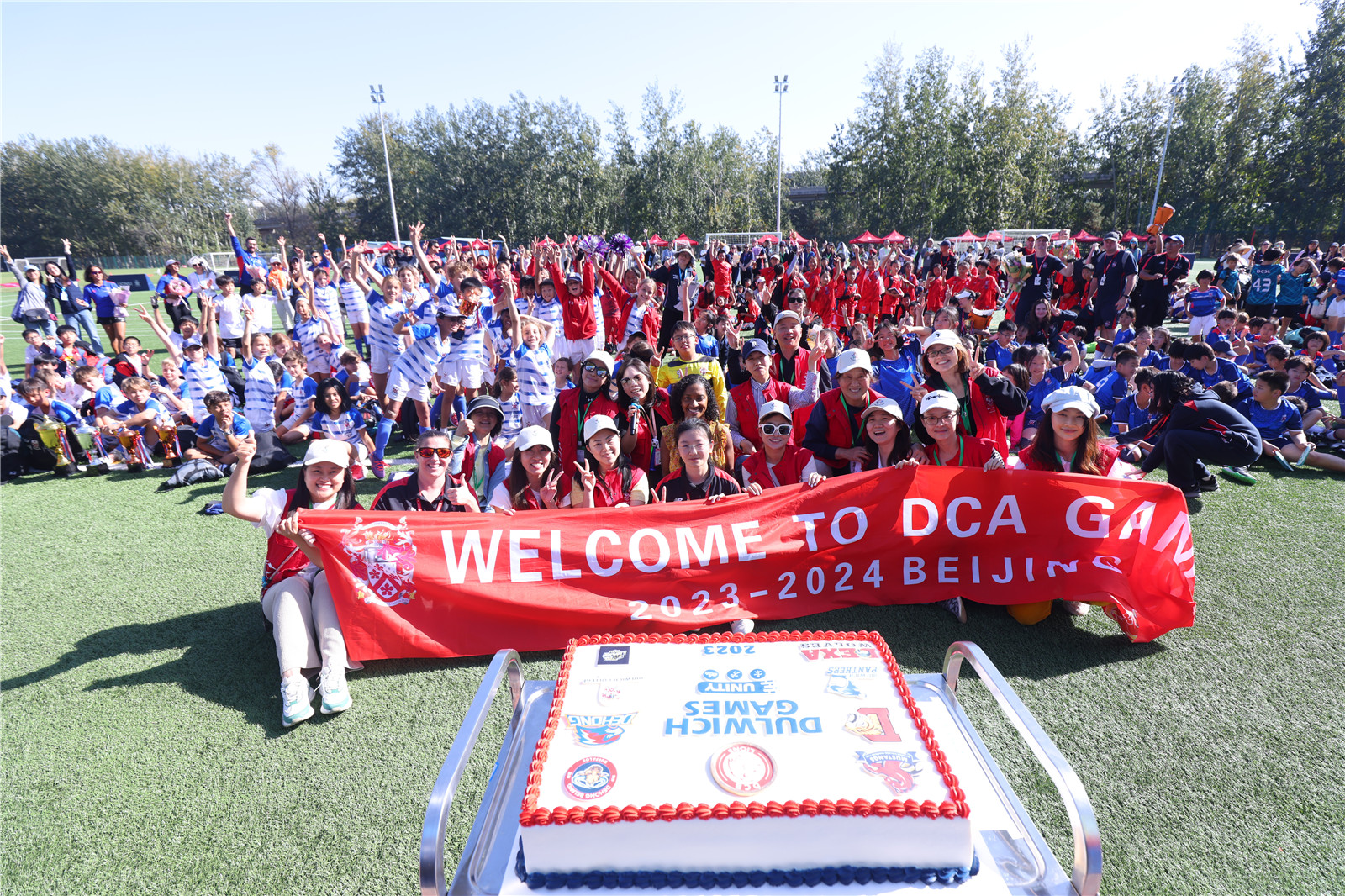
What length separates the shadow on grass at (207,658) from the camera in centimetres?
422

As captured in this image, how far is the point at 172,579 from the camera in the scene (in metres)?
5.73

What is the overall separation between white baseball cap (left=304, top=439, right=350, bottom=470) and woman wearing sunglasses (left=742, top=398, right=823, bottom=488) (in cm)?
298

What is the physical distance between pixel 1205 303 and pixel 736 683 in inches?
623

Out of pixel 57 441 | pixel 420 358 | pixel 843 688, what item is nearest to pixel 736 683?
pixel 843 688

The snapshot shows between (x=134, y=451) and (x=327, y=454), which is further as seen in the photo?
(x=134, y=451)

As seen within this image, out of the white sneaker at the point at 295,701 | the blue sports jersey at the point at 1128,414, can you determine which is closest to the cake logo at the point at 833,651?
the white sneaker at the point at 295,701

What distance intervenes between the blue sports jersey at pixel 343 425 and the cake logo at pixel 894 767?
714 centimetres

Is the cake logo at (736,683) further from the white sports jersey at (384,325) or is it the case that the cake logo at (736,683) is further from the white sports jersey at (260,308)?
the white sports jersey at (260,308)

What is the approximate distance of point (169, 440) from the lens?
29.6 feet

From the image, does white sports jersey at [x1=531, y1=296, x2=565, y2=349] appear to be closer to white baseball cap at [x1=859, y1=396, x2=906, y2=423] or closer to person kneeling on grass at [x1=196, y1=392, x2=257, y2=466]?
person kneeling on grass at [x1=196, y1=392, x2=257, y2=466]

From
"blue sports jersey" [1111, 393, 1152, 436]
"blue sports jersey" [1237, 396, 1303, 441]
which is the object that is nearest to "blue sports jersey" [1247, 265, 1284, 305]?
"blue sports jersey" [1237, 396, 1303, 441]

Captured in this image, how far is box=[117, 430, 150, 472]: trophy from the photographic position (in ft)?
28.7

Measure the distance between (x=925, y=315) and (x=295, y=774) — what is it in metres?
16.5

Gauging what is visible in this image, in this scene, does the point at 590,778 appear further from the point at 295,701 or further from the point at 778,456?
the point at 778,456
